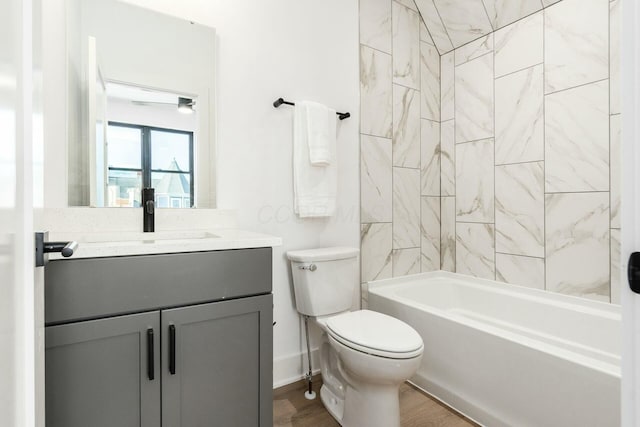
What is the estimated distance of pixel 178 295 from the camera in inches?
43.4

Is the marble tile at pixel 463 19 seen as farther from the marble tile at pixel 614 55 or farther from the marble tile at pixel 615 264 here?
the marble tile at pixel 615 264

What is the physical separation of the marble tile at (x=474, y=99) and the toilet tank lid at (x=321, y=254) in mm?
1312

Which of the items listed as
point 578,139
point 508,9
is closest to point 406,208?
point 578,139

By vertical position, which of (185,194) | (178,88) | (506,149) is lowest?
(185,194)

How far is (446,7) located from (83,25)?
88.4 inches

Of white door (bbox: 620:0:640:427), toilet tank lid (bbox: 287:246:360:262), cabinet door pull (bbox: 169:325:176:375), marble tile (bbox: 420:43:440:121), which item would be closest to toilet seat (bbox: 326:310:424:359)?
toilet tank lid (bbox: 287:246:360:262)

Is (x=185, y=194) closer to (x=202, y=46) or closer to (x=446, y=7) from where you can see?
(x=202, y=46)

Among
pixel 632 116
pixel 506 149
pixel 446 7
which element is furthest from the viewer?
pixel 446 7

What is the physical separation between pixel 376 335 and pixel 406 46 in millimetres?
2086

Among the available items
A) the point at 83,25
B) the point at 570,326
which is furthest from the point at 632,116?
the point at 83,25

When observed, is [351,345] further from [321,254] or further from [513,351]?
[513,351]

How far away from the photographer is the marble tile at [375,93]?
7.50 feet

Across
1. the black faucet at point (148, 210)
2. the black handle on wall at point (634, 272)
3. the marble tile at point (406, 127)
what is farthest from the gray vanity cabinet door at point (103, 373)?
the marble tile at point (406, 127)

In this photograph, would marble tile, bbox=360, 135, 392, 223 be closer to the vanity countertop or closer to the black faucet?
the vanity countertop
